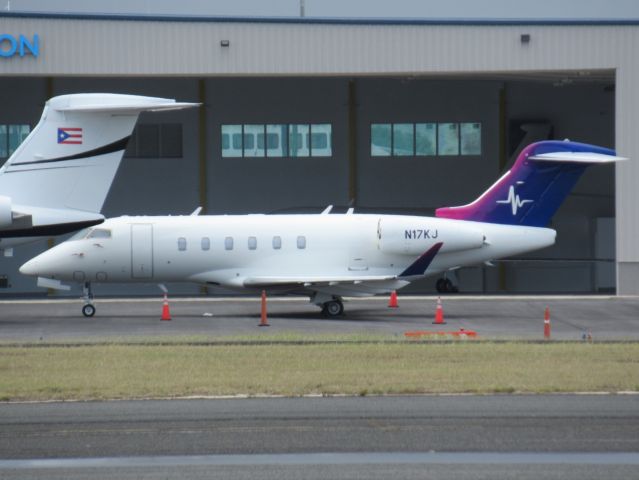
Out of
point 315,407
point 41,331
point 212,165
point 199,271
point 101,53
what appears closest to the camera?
point 315,407

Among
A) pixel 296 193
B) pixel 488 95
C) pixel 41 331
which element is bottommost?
pixel 41 331

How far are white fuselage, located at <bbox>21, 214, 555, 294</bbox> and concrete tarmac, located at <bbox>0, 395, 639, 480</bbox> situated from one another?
581 inches

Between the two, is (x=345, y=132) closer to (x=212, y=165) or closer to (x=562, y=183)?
(x=212, y=165)

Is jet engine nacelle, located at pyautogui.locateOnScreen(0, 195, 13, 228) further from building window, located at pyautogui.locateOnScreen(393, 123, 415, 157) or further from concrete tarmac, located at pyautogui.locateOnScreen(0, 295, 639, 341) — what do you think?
building window, located at pyautogui.locateOnScreen(393, 123, 415, 157)

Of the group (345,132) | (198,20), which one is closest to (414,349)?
(198,20)

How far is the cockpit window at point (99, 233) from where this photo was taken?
29234 millimetres

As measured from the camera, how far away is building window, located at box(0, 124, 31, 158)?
144 ft

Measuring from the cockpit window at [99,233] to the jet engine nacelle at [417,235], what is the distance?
680 centimetres

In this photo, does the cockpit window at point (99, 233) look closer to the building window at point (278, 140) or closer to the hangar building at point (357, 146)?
the hangar building at point (357, 146)

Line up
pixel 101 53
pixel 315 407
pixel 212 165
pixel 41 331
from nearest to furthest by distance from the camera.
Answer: pixel 315 407, pixel 41 331, pixel 101 53, pixel 212 165

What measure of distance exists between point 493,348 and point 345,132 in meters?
25.4

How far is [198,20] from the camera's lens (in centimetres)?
3591

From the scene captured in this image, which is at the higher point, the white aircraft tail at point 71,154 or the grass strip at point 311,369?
the white aircraft tail at point 71,154

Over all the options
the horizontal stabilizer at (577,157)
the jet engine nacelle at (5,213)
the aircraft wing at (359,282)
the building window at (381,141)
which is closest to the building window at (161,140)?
the building window at (381,141)
